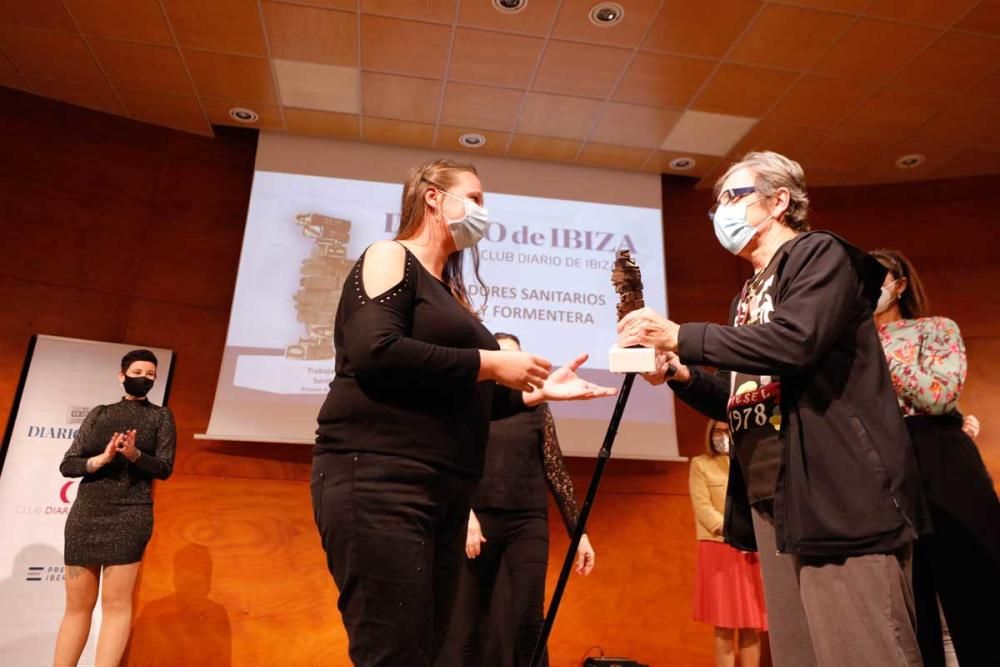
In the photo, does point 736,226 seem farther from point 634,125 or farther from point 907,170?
point 907,170

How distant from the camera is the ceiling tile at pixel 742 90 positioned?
3820 millimetres

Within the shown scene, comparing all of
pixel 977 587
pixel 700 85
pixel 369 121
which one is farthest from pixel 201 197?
pixel 977 587

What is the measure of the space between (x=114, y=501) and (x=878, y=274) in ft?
9.85

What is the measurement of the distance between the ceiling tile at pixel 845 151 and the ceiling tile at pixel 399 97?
263cm

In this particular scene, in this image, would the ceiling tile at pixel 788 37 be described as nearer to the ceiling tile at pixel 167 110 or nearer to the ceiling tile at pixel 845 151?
the ceiling tile at pixel 845 151

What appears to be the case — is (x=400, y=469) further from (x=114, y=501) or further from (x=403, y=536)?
(x=114, y=501)

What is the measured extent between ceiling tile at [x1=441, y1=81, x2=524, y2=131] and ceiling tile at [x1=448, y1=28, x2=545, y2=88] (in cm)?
8

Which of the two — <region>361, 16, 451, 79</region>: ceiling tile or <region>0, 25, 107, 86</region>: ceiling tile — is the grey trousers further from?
<region>0, 25, 107, 86</region>: ceiling tile

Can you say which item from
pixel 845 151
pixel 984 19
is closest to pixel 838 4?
pixel 984 19

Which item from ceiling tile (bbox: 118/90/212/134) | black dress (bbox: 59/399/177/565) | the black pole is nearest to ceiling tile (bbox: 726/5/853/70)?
the black pole

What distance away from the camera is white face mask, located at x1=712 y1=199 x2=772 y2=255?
1584 millimetres

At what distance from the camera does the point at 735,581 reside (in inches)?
133

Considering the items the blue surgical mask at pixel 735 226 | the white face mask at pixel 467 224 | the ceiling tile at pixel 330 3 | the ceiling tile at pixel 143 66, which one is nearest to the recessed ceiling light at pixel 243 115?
the ceiling tile at pixel 143 66

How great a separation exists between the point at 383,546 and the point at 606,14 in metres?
3.21
